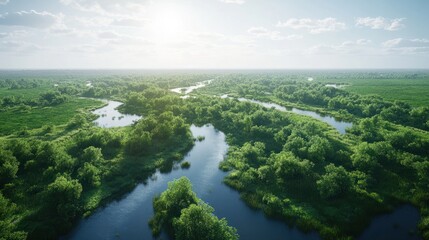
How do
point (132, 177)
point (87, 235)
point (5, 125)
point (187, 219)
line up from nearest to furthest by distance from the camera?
point (187, 219)
point (87, 235)
point (132, 177)
point (5, 125)

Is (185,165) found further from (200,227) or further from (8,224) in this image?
(8,224)

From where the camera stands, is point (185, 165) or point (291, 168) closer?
point (291, 168)

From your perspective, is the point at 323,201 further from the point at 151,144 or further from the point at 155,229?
the point at 151,144

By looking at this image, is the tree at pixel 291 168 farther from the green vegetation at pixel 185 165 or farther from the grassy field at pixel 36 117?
the grassy field at pixel 36 117

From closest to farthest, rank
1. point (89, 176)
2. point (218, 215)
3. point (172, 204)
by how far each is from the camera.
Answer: point (172, 204) → point (218, 215) → point (89, 176)

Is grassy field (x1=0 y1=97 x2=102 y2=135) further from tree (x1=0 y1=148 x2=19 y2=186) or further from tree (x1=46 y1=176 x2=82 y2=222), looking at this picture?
tree (x1=46 y1=176 x2=82 y2=222)

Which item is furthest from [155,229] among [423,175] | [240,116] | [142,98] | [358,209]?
[142,98]

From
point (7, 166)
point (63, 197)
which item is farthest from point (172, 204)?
point (7, 166)

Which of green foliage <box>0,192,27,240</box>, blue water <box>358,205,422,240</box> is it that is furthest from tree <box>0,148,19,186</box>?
blue water <box>358,205,422,240</box>
